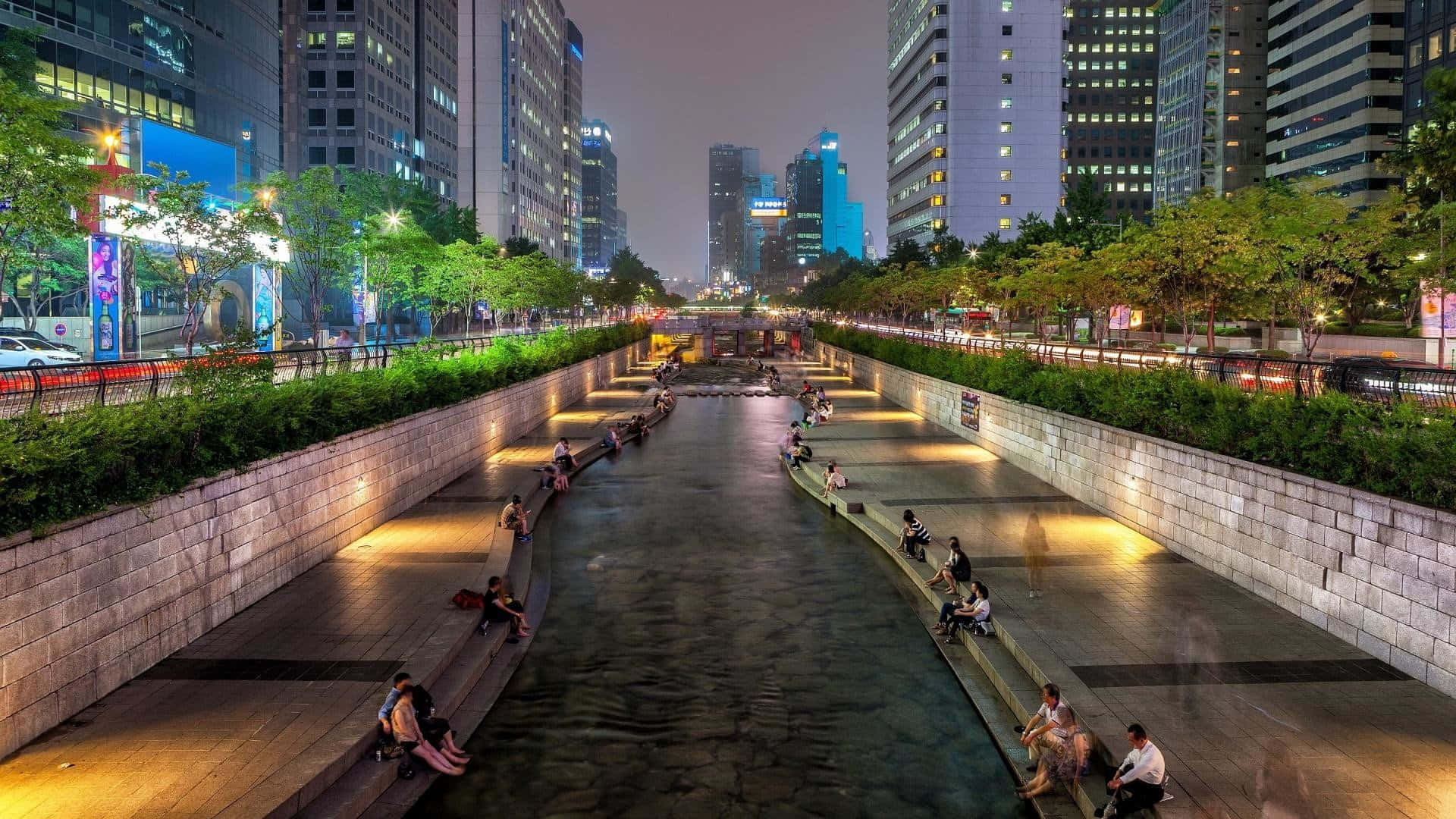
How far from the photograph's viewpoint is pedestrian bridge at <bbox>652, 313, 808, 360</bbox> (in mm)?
117812

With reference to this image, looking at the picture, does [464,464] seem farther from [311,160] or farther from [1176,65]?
[1176,65]

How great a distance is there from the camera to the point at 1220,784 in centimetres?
964

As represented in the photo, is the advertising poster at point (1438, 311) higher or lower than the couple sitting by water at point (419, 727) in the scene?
higher

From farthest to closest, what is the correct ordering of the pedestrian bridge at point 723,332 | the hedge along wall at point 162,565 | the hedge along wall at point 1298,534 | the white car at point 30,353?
1. the pedestrian bridge at point 723,332
2. the white car at point 30,353
3. the hedge along wall at point 1298,534
4. the hedge along wall at point 162,565

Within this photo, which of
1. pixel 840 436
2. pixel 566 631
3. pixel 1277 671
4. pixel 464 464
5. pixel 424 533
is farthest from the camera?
pixel 840 436

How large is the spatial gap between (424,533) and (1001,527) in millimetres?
13345

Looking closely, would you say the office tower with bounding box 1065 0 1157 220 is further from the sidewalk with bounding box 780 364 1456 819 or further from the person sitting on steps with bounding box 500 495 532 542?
the person sitting on steps with bounding box 500 495 532 542

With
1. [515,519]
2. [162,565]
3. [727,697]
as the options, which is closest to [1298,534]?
[727,697]

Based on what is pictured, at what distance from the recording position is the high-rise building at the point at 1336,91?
89.0 metres

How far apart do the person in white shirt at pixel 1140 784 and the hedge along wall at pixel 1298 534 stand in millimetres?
5483

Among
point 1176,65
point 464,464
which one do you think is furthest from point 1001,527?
point 1176,65

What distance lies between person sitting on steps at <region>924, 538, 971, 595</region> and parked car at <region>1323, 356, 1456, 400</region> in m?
7.00

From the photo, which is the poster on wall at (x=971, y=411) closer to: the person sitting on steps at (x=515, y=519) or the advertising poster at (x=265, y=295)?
the person sitting on steps at (x=515, y=519)

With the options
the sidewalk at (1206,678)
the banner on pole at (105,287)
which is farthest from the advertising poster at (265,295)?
the sidewalk at (1206,678)
